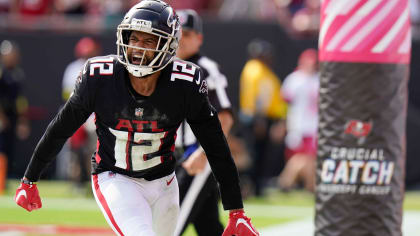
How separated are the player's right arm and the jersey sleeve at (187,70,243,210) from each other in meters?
0.55

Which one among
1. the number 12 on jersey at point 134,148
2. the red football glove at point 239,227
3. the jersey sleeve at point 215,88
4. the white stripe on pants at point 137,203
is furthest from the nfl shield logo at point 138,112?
the jersey sleeve at point 215,88

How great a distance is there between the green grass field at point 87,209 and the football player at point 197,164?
294 cm

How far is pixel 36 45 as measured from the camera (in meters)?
15.7

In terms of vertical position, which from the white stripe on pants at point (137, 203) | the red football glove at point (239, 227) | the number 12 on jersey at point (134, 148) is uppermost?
the number 12 on jersey at point (134, 148)

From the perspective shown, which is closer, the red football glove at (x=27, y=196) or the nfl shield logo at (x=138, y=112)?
the nfl shield logo at (x=138, y=112)

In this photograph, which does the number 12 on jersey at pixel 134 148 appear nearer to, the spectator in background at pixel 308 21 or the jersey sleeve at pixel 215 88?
the jersey sleeve at pixel 215 88

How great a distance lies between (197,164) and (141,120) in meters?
1.24

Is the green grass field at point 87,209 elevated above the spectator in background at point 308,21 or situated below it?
below

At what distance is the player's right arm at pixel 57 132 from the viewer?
4.91 m

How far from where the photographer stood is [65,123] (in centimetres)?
498

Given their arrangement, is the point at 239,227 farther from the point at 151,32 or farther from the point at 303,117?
the point at 303,117

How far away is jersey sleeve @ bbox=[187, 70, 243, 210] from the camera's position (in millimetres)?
4898

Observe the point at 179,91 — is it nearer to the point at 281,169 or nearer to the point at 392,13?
the point at 392,13

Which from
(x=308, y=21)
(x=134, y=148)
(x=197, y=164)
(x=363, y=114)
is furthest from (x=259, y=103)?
(x=134, y=148)
